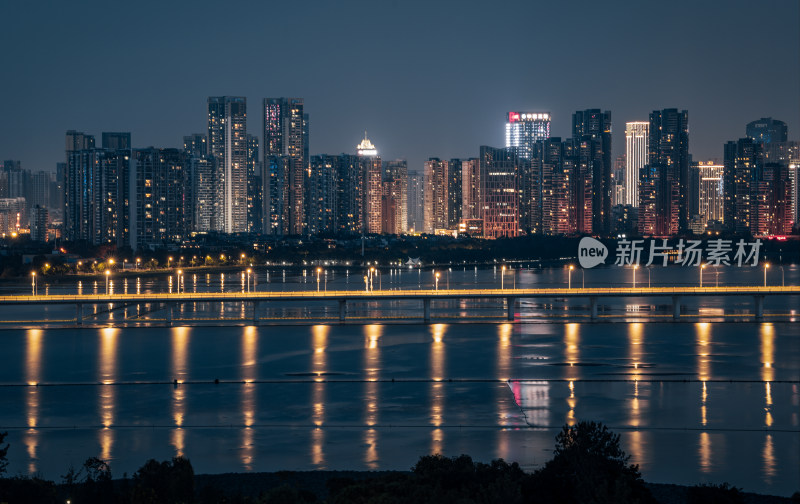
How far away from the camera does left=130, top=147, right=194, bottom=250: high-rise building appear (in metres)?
154

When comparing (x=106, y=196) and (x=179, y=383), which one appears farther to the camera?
(x=106, y=196)

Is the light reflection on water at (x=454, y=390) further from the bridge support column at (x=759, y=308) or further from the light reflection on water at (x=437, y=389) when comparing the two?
the bridge support column at (x=759, y=308)

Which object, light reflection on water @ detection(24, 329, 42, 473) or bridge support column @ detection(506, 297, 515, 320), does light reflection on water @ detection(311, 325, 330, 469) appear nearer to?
light reflection on water @ detection(24, 329, 42, 473)

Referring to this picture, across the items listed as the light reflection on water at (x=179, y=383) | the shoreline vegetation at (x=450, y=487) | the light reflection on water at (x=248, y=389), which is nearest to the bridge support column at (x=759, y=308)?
the light reflection on water at (x=248, y=389)

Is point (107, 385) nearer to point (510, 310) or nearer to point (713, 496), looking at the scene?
point (713, 496)

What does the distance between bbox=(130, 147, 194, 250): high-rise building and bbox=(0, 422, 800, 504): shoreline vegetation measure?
137m

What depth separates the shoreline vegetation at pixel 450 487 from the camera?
55.3 feet

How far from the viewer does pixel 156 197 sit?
159m

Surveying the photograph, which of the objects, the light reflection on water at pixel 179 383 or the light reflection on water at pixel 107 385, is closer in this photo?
the light reflection on water at pixel 107 385

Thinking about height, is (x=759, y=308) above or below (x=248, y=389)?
above

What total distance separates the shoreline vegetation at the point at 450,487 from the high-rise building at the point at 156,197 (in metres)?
137

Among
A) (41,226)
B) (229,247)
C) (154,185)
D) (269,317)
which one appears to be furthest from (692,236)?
(269,317)

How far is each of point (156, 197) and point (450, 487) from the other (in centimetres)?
14644

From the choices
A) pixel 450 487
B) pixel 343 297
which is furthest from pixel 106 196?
pixel 450 487
